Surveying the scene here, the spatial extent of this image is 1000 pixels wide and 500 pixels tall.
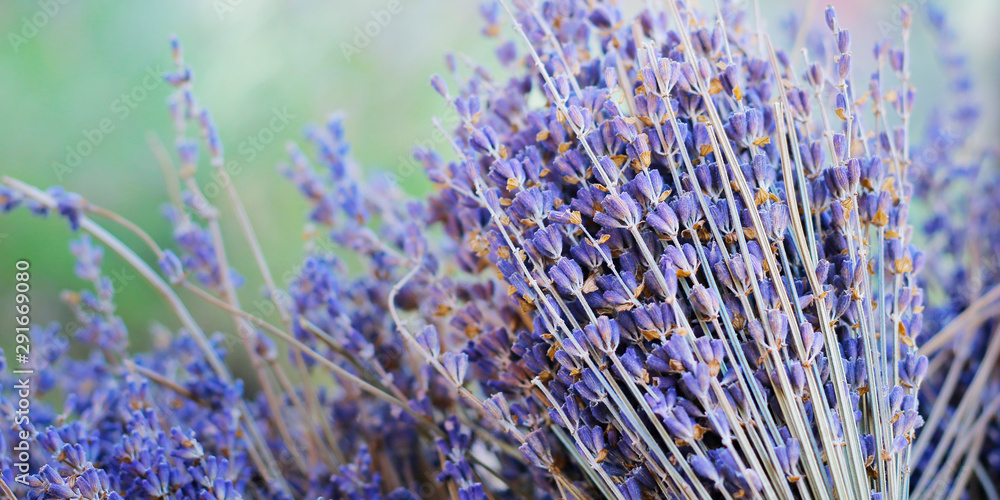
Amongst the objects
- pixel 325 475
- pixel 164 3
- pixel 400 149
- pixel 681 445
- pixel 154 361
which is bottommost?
pixel 681 445

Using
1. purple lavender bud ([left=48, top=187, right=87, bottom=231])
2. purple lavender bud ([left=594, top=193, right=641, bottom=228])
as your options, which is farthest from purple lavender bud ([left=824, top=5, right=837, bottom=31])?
purple lavender bud ([left=48, top=187, right=87, bottom=231])

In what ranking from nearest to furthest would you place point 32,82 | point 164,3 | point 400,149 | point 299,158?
point 299,158 < point 32,82 < point 164,3 < point 400,149

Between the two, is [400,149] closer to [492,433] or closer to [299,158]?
[299,158]

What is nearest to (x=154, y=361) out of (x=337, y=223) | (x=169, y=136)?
(x=337, y=223)

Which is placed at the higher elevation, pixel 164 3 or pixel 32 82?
pixel 164 3

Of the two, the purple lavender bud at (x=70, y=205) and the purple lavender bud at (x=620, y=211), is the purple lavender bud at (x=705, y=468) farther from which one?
the purple lavender bud at (x=70, y=205)

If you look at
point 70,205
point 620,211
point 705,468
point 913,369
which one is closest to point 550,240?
point 620,211
